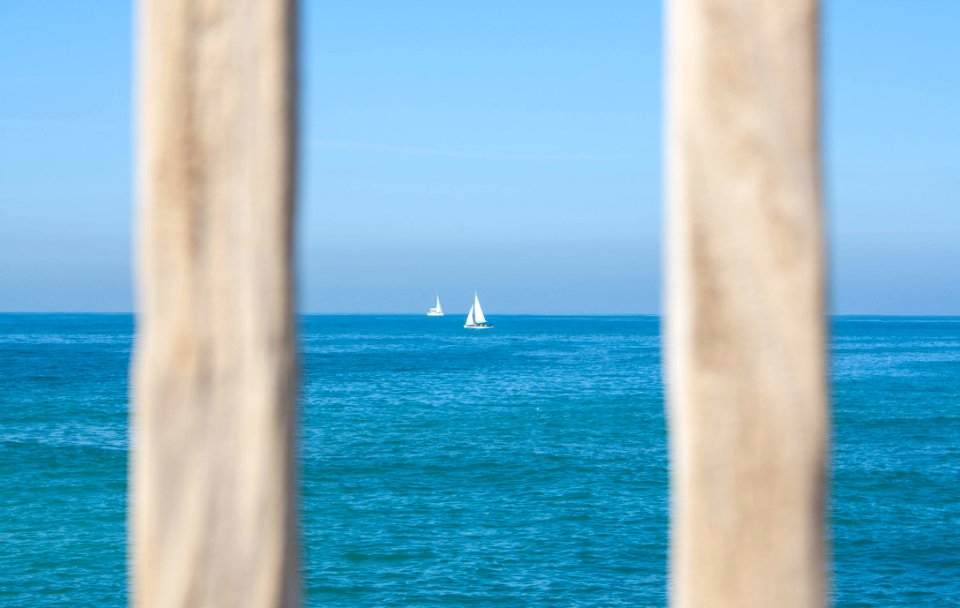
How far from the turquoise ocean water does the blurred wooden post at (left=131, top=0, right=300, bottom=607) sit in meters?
8.23

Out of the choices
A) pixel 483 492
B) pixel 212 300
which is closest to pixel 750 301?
pixel 212 300

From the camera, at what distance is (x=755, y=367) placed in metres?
1.19

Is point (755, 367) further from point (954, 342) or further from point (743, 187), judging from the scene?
point (954, 342)

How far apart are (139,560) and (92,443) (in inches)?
1605

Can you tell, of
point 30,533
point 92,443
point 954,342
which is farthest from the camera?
point 954,342

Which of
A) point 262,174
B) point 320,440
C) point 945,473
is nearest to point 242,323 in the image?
point 262,174

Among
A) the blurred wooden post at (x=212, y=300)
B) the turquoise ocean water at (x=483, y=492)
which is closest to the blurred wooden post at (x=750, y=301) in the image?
the blurred wooden post at (x=212, y=300)

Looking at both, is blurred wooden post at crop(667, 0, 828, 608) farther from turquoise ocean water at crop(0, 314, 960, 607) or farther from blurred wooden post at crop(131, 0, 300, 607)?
turquoise ocean water at crop(0, 314, 960, 607)

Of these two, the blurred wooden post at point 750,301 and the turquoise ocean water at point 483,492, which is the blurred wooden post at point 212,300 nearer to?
the blurred wooden post at point 750,301

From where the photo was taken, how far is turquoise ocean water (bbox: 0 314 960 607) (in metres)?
21.8

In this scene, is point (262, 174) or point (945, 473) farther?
point (945, 473)

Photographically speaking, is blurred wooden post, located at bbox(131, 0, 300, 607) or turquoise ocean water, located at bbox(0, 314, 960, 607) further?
turquoise ocean water, located at bbox(0, 314, 960, 607)

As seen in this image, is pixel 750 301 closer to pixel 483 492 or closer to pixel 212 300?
pixel 212 300

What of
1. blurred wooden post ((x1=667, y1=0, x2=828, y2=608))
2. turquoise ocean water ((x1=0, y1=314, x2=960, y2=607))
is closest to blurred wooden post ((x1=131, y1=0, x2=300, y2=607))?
blurred wooden post ((x1=667, y1=0, x2=828, y2=608))
